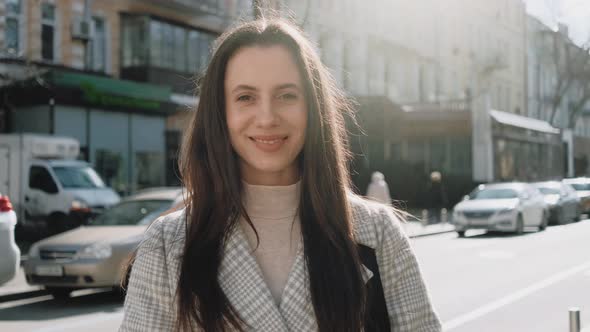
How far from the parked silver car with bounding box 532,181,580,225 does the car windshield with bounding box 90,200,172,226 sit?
61.7 ft

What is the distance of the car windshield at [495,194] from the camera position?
23.8 meters

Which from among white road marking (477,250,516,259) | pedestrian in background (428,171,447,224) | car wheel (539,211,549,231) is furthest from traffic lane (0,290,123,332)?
pedestrian in background (428,171,447,224)

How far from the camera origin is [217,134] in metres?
2.36

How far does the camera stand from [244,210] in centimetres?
231

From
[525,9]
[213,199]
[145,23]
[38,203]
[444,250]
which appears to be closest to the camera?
[213,199]

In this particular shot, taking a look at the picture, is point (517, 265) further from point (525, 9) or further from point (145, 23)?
point (525, 9)

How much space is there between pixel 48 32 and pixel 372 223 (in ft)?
80.1

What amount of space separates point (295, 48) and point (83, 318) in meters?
7.85

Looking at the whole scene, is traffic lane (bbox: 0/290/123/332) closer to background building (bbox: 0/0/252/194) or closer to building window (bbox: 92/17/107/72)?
background building (bbox: 0/0/252/194)

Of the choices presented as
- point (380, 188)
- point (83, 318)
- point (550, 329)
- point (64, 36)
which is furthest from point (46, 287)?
point (64, 36)

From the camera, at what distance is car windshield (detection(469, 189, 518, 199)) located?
23763mm

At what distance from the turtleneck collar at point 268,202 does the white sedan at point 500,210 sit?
20585mm

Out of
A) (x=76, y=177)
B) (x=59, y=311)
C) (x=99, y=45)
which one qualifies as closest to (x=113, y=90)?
(x=99, y=45)

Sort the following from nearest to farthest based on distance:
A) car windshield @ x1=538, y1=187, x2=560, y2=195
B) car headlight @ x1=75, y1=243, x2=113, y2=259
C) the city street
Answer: the city street < car headlight @ x1=75, y1=243, x2=113, y2=259 < car windshield @ x1=538, y1=187, x2=560, y2=195
